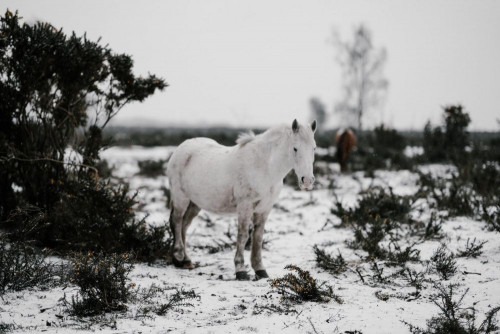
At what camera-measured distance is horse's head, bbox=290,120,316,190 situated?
3795 mm

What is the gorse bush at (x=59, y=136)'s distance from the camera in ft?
14.4

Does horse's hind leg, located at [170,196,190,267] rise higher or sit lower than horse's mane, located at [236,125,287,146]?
lower

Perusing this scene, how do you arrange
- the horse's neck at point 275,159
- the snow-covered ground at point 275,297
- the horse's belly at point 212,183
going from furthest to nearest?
the horse's belly at point 212,183
the horse's neck at point 275,159
the snow-covered ground at point 275,297

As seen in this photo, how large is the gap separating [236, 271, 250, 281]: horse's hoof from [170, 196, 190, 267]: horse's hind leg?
35.0 inches

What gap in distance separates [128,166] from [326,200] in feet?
27.4

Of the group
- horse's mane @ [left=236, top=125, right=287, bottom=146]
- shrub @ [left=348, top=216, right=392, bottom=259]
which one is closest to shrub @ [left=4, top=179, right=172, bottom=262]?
horse's mane @ [left=236, top=125, right=287, bottom=146]

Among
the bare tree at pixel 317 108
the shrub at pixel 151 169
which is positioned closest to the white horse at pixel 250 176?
the shrub at pixel 151 169

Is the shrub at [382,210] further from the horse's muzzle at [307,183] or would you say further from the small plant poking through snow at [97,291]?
the small plant poking through snow at [97,291]

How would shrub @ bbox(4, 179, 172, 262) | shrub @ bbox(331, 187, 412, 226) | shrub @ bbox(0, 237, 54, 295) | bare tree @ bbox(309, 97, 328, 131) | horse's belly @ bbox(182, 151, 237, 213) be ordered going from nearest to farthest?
shrub @ bbox(0, 237, 54, 295) < horse's belly @ bbox(182, 151, 237, 213) < shrub @ bbox(4, 179, 172, 262) < shrub @ bbox(331, 187, 412, 226) < bare tree @ bbox(309, 97, 328, 131)

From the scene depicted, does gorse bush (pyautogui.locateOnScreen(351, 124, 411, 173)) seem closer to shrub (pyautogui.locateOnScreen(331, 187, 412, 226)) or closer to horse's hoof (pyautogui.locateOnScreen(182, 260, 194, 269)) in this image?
shrub (pyautogui.locateOnScreen(331, 187, 412, 226))

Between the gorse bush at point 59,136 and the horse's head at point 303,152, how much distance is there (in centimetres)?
212

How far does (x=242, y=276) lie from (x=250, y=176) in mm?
1123

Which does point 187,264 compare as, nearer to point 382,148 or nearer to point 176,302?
point 176,302

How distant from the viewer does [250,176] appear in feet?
13.7
